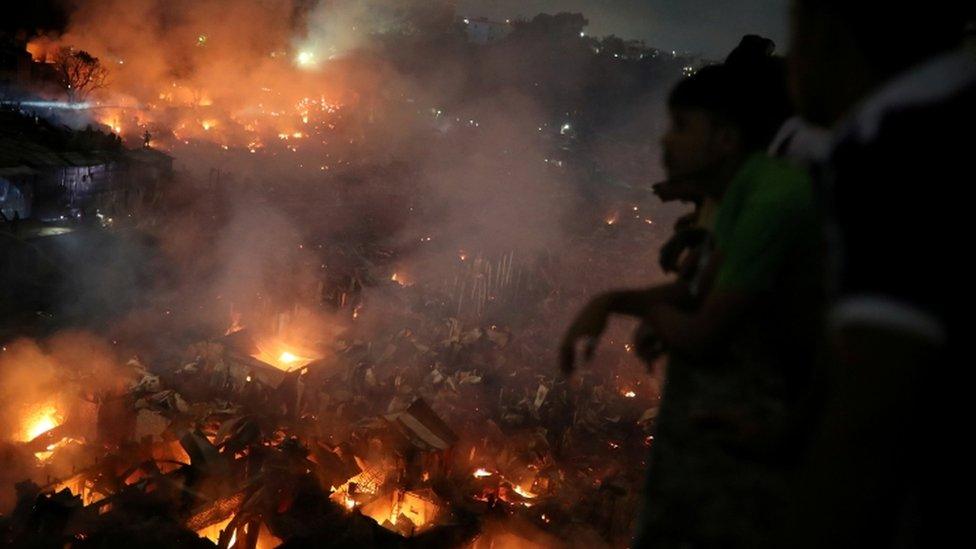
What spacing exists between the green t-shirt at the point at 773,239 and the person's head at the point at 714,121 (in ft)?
1.48

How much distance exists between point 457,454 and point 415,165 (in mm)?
21941

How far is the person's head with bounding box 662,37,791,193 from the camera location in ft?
5.86

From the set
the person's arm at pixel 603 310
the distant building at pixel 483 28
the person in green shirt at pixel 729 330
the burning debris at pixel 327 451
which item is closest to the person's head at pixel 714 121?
the person in green shirt at pixel 729 330

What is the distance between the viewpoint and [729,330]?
1.33 metres

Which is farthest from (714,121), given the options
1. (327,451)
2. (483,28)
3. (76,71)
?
(483,28)

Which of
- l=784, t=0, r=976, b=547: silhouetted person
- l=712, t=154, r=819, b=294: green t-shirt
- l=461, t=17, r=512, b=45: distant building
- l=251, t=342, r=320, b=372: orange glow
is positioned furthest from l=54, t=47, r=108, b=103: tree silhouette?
l=461, t=17, r=512, b=45: distant building

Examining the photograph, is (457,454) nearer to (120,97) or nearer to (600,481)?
(600,481)

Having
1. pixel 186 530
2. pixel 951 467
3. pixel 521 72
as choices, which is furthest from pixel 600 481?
pixel 521 72

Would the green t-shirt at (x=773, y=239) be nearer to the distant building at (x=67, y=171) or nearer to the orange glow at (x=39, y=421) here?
the orange glow at (x=39, y=421)

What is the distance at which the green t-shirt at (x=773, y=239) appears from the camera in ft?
4.26

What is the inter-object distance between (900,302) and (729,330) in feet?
1.81

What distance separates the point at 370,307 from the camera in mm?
13625

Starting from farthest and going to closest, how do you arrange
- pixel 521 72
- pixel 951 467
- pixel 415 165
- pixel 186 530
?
pixel 521 72 < pixel 415 165 < pixel 186 530 < pixel 951 467

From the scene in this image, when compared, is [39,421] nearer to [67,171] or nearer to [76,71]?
[67,171]
